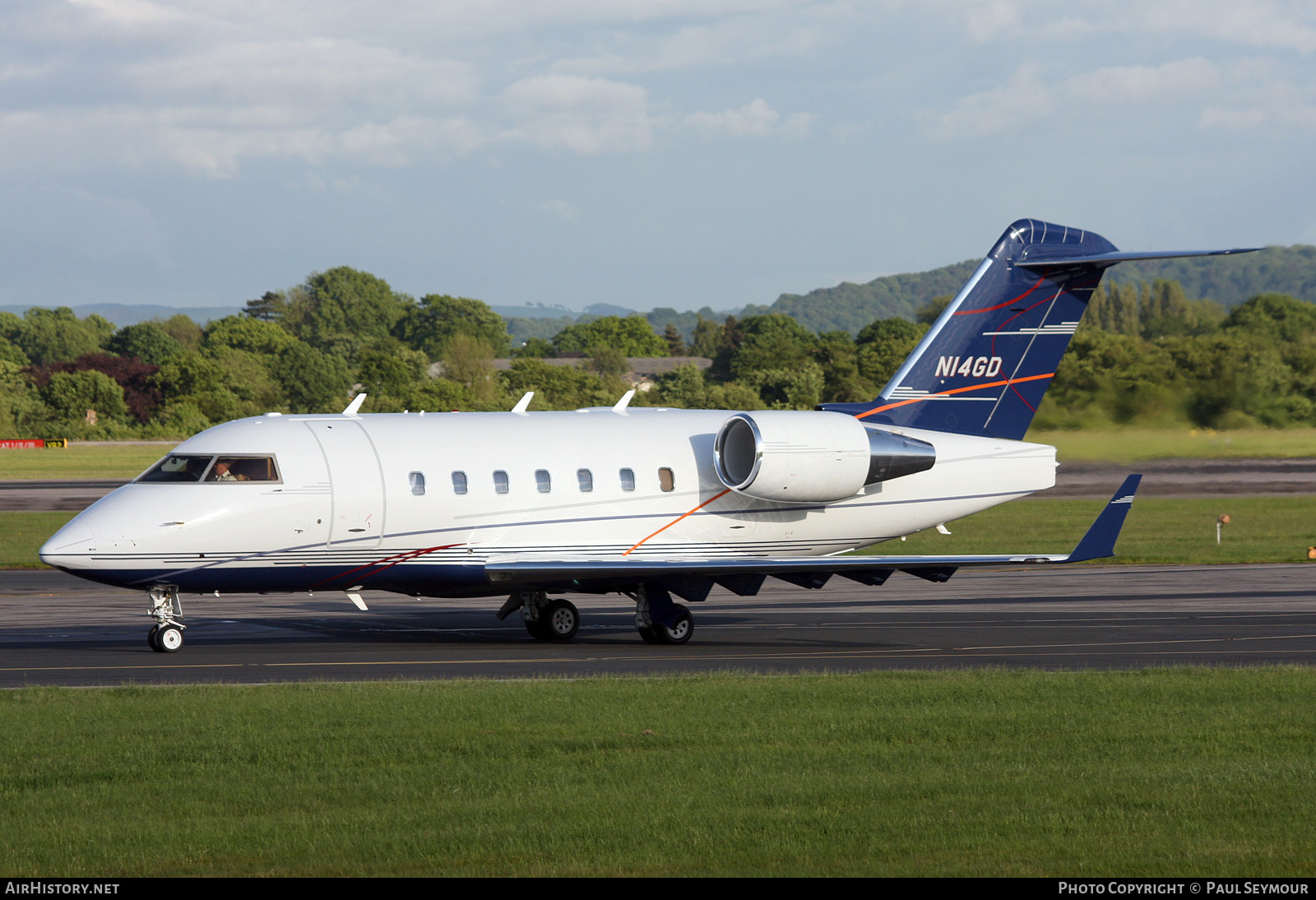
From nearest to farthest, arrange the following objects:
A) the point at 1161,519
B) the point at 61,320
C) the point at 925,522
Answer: the point at 925,522
the point at 1161,519
the point at 61,320

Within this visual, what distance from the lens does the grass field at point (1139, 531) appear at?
1649 inches

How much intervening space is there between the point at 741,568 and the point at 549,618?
380cm

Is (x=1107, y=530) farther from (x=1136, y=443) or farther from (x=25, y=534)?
(x=25, y=534)

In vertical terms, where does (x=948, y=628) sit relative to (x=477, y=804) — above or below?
below

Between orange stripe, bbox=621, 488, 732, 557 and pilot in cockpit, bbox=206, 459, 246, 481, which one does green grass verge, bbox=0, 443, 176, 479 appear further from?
orange stripe, bbox=621, 488, 732, 557

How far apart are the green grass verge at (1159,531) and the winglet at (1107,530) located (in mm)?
13808

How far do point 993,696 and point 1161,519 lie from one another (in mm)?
40251

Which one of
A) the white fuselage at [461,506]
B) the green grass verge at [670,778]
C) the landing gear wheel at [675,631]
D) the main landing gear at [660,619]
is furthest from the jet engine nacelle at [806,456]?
the green grass verge at [670,778]

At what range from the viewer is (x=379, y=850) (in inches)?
386

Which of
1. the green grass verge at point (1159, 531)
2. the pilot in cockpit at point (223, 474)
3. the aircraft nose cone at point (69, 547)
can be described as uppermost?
the pilot in cockpit at point (223, 474)

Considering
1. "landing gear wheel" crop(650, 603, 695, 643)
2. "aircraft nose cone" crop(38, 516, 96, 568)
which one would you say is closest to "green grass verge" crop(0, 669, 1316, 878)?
"aircraft nose cone" crop(38, 516, 96, 568)

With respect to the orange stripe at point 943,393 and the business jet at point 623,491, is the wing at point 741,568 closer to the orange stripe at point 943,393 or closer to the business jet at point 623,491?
the business jet at point 623,491
